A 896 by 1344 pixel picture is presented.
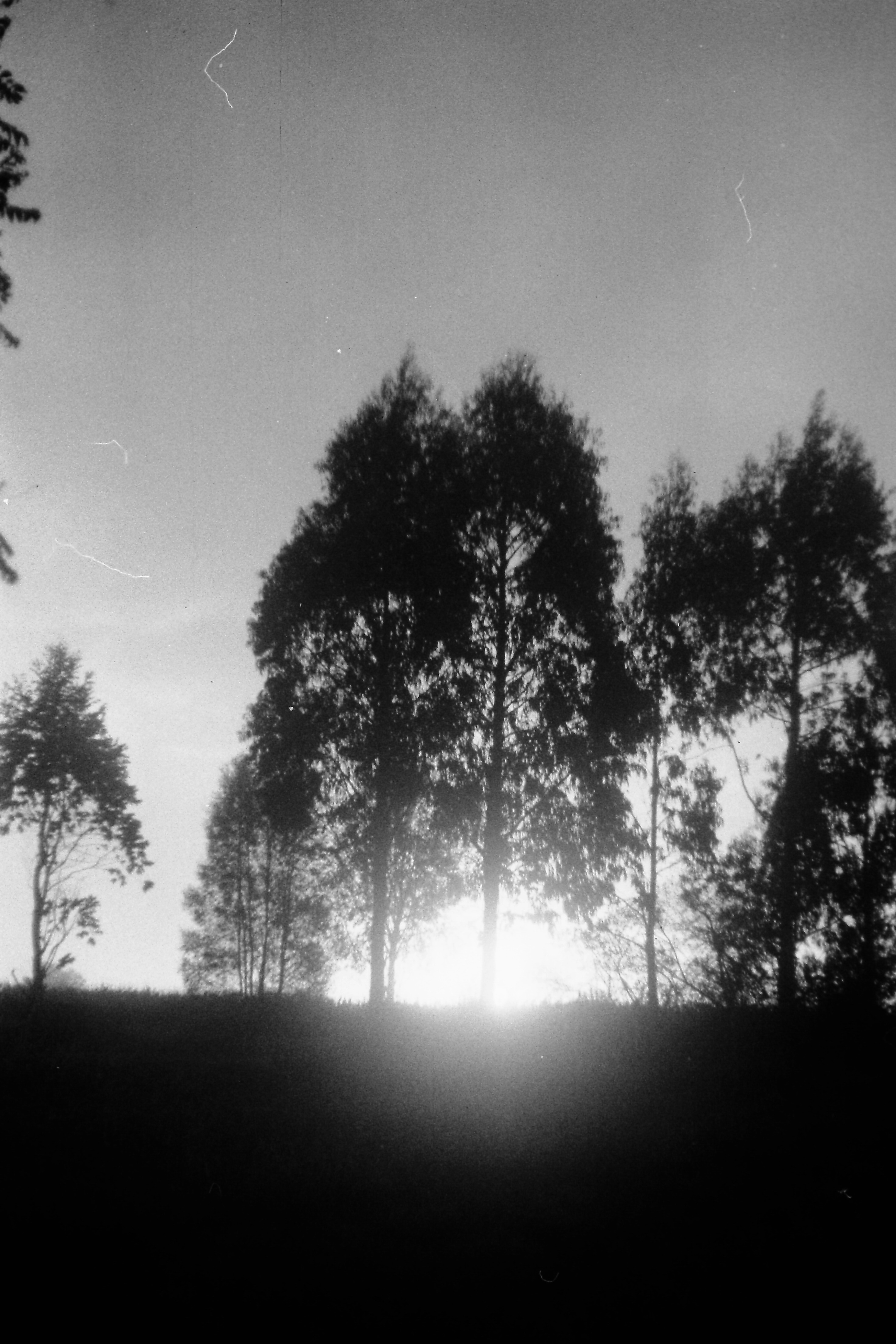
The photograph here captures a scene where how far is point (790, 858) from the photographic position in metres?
12.8

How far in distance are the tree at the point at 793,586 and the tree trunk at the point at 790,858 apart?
0.8 inches

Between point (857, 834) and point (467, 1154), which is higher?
point (857, 834)

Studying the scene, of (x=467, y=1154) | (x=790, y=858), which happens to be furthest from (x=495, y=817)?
(x=467, y=1154)

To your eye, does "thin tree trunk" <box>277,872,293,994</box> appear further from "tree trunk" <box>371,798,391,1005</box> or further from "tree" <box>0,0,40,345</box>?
"tree" <box>0,0,40,345</box>

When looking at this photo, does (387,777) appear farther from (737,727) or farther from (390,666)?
(737,727)

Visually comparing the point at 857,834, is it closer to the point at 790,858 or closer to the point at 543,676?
the point at 790,858

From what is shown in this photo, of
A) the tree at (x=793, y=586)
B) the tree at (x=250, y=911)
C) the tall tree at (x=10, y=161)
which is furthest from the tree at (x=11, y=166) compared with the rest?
the tree at (x=250, y=911)

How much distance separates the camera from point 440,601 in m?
14.2

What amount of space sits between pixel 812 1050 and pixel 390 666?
965cm

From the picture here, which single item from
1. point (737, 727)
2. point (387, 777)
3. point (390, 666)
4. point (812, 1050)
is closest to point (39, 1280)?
point (812, 1050)

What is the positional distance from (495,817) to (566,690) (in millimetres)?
2874

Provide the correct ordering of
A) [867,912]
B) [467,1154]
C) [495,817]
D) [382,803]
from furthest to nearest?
[382,803] < [495,817] < [867,912] < [467,1154]

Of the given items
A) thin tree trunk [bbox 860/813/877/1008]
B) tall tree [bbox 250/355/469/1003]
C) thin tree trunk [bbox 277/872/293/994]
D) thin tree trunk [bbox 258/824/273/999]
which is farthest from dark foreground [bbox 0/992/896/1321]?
thin tree trunk [bbox 277/872/293/994]

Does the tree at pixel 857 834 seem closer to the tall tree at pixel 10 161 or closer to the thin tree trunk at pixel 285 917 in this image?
the tall tree at pixel 10 161
